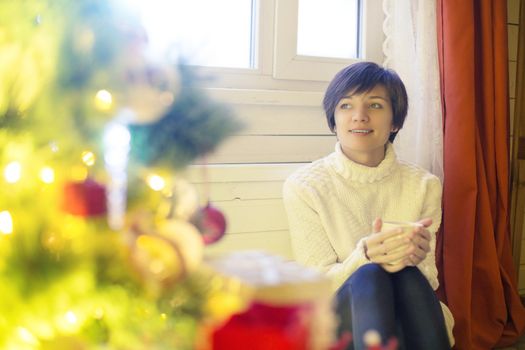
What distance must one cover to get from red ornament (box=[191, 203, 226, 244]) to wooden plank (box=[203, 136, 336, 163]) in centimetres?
95

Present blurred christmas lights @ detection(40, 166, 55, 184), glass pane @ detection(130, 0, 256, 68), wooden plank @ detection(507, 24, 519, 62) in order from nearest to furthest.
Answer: blurred christmas lights @ detection(40, 166, 55, 184), glass pane @ detection(130, 0, 256, 68), wooden plank @ detection(507, 24, 519, 62)

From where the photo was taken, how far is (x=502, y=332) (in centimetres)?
191

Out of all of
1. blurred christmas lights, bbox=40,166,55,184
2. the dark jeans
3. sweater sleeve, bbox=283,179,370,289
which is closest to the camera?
blurred christmas lights, bbox=40,166,55,184

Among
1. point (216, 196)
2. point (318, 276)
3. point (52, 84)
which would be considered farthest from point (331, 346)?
point (216, 196)

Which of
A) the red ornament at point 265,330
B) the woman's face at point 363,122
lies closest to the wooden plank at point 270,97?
the woman's face at point 363,122

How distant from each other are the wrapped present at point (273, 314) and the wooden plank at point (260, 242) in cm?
104

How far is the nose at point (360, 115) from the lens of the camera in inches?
59.8

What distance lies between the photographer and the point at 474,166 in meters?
1.72

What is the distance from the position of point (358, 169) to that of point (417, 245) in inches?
11.6

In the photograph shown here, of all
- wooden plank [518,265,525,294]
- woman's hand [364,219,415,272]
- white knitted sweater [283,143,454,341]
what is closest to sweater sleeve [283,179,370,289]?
white knitted sweater [283,143,454,341]

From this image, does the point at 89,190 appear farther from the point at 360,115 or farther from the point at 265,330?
the point at 360,115

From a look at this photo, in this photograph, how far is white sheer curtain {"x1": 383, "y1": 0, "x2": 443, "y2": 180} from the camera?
1730 millimetres

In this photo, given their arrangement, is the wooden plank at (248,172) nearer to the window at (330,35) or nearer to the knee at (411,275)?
the window at (330,35)

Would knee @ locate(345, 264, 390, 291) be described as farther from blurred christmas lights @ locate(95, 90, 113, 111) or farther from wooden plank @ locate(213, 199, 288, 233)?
blurred christmas lights @ locate(95, 90, 113, 111)
